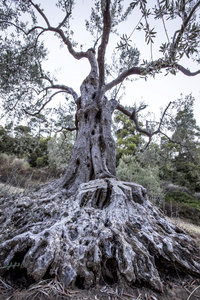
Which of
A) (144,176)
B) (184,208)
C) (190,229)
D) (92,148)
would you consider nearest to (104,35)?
(92,148)

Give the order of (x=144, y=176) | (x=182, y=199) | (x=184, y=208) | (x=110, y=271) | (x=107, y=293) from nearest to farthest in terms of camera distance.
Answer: (x=107, y=293), (x=110, y=271), (x=184, y=208), (x=182, y=199), (x=144, y=176)

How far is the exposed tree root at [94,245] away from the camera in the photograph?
1527 millimetres

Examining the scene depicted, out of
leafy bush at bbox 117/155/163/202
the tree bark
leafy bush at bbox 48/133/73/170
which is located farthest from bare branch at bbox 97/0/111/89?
leafy bush at bbox 117/155/163/202

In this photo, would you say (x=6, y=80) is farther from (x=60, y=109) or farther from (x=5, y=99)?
(x=60, y=109)

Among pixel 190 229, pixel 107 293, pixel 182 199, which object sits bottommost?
pixel 190 229

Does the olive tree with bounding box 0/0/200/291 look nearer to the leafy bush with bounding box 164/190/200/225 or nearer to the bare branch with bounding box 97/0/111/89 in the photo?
the bare branch with bounding box 97/0/111/89

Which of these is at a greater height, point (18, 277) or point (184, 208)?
point (18, 277)

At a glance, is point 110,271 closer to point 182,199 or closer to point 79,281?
point 79,281

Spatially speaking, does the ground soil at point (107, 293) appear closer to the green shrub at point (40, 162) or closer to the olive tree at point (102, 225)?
the olive tree at point (102, 225)

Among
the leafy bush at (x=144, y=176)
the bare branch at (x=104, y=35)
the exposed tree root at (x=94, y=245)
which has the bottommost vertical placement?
the exposed tree root at (x=94, y=245)

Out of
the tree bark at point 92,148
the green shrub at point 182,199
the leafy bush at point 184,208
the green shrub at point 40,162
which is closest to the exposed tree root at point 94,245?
the tree bark at point 92,148

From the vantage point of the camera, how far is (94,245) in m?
1.74

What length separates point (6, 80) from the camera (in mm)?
5410

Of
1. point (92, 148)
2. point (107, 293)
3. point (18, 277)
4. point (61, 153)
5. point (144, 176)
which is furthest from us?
point (144, 176)
